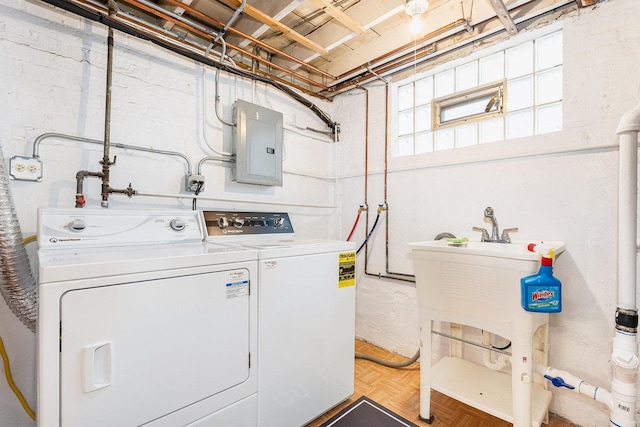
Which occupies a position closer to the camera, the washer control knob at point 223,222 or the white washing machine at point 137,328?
the white washing machine at point 137,328

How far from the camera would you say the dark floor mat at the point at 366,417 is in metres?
1.59

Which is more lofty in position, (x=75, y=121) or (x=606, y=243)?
(x=75, y=121)

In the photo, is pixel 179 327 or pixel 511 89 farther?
pixel 511 89

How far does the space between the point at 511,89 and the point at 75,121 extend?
266 centimetres

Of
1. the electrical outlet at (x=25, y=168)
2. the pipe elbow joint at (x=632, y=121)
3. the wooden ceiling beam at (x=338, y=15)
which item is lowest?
the electrical outlet at (x=25, y=168)

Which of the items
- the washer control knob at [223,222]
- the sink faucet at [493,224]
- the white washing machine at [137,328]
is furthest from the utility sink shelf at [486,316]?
the washer control knob at [223,222]

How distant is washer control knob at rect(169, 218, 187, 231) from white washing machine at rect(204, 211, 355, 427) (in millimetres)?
172

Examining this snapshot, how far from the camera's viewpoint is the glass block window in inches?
70.5

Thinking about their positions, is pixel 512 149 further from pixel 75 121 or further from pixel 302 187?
pixel 75 121

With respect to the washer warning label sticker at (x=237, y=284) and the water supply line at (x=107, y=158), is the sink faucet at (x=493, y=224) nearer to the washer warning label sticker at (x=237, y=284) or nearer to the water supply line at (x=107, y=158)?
the washer warning label sticker at (x=237, y=284)

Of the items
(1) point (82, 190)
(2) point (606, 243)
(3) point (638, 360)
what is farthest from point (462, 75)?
(1) point (82, 190)

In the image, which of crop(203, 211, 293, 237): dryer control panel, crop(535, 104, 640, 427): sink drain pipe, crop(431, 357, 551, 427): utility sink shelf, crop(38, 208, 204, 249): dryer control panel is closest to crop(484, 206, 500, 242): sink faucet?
crop(535, 104, 640, 427): sink drain pipe

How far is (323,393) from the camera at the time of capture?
1.63 m

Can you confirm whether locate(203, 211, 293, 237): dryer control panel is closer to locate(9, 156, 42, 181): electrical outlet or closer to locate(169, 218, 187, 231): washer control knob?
locate(169, 218, 187, 231): washer control knob
